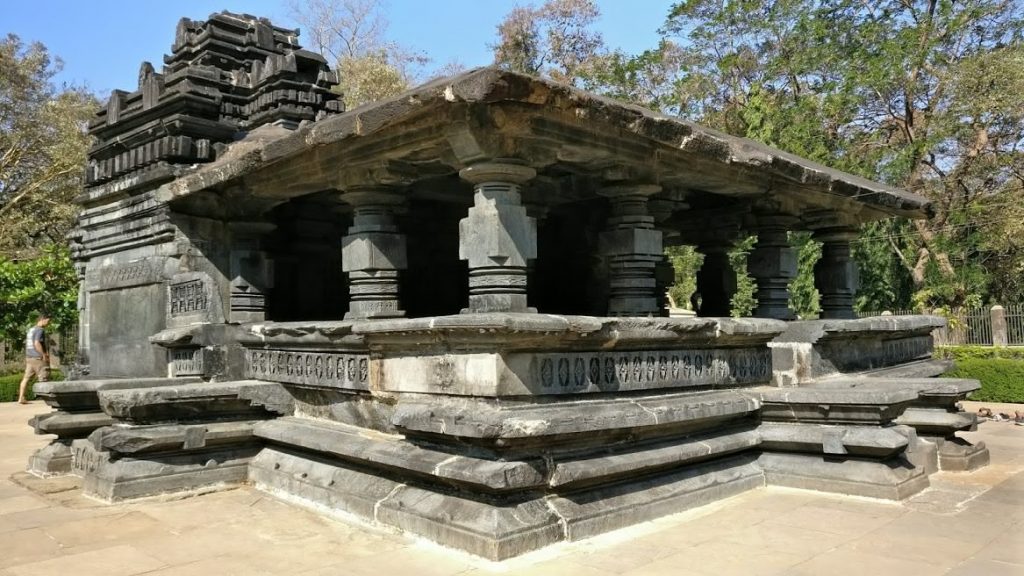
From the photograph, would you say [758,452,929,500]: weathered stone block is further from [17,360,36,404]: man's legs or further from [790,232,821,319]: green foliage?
[790,232,821,319]: green foliage

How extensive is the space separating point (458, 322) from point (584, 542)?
1356mm

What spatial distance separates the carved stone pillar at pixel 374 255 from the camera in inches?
214

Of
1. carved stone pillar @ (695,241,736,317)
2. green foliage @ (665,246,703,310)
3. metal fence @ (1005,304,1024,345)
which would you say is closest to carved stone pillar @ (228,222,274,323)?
carved stone pillar @ (695,241,736,317)

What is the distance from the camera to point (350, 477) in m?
5.00

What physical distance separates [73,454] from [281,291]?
228 centimetres

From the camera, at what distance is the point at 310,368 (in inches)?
230

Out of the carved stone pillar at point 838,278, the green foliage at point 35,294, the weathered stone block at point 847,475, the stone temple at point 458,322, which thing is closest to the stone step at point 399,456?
the stone temple at point 458,322

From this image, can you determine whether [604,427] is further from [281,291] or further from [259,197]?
[281,291]

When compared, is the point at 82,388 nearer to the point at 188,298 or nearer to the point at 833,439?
the point at 188,298

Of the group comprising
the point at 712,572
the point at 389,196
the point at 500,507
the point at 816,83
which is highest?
the point at 816,83

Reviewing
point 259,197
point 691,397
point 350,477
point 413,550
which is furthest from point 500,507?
point 259,197

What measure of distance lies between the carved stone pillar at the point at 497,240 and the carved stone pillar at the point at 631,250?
1.31 meters

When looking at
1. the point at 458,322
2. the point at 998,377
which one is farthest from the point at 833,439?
the point at 998,377

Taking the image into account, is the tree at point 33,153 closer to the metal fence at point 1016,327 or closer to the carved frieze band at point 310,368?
the carved frieze band at point 310,368
